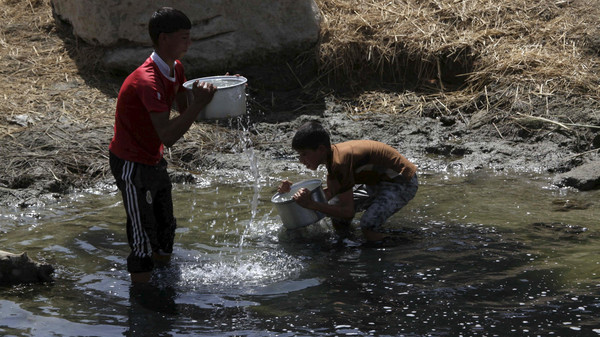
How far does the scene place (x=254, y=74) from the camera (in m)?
9.00

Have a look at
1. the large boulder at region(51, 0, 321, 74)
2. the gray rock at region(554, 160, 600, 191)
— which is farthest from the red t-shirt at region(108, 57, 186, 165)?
the large boulder at region(51, 0, 321, 74)

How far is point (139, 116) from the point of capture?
4.30m

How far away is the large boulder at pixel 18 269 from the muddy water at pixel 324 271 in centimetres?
7

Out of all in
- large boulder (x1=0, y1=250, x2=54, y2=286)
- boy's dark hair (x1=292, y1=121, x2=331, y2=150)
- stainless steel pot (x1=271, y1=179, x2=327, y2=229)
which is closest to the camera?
large boulder (x1=0, y1=250, x2=54, y2=286)

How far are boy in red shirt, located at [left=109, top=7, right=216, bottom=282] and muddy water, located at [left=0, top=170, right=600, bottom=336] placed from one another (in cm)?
38

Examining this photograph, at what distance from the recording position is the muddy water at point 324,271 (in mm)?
4031

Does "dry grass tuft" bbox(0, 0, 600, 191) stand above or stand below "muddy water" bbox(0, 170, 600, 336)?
above

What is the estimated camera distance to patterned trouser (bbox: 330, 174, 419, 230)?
5.55 m

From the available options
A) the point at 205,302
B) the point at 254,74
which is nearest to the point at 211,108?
the point at 205,302

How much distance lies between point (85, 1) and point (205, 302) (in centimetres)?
547

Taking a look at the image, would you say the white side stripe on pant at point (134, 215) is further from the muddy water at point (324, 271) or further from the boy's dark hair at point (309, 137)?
the boy's dark hair at point (309, 137)

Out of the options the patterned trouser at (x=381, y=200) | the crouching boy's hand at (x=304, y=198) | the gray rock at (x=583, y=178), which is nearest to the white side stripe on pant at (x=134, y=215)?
the crouching boy's hand at (x=304, y=198)

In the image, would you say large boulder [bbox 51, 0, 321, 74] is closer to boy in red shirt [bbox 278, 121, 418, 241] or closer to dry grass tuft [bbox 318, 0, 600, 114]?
dry grass tuft [bbox 318, 0, 600, 114]

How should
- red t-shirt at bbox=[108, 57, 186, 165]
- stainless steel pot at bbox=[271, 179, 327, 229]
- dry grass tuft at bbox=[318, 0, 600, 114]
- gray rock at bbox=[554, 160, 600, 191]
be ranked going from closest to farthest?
red t-shirt at bbox=[108, 57, 186, 165] → stainless steel pot at bbox=[271, 179, 327, 229] → gray rock at bbox=[554, 160, 600, 191] → dry grass tuft at bbox=[318, 0, 600, 114]
